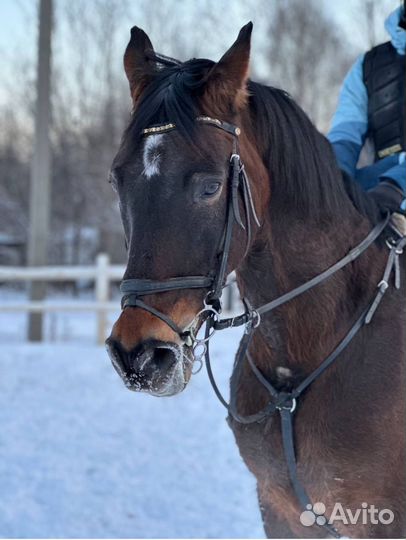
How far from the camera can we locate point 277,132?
2.40m

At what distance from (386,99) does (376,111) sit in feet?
0.25

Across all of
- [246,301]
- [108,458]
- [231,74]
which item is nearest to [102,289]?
[108,458]

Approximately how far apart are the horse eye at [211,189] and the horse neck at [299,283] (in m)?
0.36

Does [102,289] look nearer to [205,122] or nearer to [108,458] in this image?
[108,458]

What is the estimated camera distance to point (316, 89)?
16188 mm

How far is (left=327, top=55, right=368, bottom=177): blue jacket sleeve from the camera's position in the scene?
126 inches

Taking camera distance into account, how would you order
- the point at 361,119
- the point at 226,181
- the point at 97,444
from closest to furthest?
the point at 226,181
the point at 361,119
the point at 97,444

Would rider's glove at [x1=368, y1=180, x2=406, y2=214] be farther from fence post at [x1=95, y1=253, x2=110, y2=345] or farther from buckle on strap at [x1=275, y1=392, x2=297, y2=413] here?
fence post at [x1=95, y1=253, x2=110, y2=345]

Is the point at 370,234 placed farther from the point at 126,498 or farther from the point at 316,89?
the point at 316,89

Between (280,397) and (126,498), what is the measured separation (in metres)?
2.99

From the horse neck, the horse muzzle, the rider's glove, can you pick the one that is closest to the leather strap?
the horse muzzle

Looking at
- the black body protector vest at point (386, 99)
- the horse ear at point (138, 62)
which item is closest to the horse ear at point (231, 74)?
the horse ear at point (138, 62)

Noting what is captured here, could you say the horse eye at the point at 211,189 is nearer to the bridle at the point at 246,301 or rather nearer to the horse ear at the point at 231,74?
the bridle at the point at 246,301

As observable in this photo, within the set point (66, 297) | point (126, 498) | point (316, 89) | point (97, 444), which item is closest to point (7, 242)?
point (66, 297)
